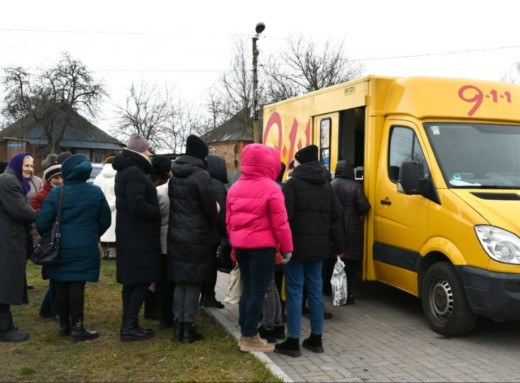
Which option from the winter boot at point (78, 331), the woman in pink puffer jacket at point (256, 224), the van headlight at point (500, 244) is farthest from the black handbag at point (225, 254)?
the van headlight at point (500, 244)

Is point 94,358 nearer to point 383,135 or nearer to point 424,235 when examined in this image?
point 424,235

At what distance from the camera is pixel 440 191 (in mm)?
5777

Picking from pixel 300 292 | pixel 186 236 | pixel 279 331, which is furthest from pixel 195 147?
pixel 279 331

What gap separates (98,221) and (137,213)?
0.55m

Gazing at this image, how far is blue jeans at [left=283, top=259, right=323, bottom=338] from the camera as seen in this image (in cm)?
515

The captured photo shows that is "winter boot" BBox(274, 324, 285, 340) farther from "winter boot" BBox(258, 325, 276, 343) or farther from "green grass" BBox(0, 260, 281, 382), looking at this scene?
"green grass" BBox(0, 260, 281, 382)

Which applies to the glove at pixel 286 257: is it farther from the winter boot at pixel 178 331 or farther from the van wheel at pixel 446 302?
the van wheel at pixel 446 302

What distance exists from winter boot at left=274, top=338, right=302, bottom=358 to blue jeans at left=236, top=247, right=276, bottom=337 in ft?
0.96

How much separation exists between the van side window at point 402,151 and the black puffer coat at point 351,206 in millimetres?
479

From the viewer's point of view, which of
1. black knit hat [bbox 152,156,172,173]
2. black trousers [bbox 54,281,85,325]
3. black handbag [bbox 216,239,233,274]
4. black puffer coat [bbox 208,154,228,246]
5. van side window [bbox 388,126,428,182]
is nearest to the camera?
black trousers [bbox 54,281,85,325]

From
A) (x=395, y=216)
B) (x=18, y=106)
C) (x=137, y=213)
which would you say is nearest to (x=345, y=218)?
(x=395, y=216)

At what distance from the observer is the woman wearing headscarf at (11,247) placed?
544 cm

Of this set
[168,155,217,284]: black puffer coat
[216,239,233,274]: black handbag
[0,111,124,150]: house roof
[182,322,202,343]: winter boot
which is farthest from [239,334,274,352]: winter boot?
[0,111,124,150]: house roof

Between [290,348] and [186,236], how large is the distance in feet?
4.74
